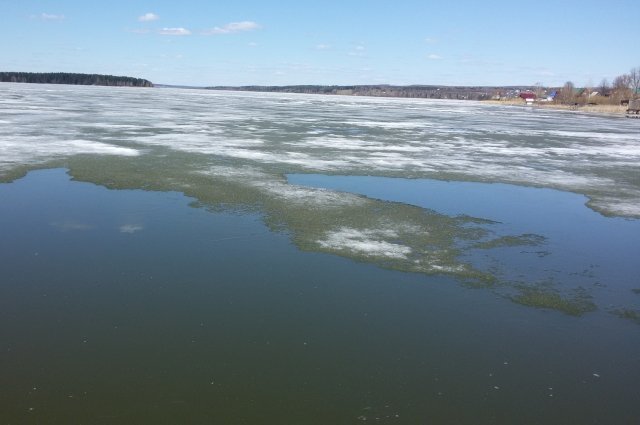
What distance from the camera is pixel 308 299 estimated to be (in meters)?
6.02

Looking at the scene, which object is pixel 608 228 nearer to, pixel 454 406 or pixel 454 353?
pixel 454 353

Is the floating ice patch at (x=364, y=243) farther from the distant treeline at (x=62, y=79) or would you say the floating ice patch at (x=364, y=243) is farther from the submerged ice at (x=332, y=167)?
the distant treeline at (x=62, y=79)

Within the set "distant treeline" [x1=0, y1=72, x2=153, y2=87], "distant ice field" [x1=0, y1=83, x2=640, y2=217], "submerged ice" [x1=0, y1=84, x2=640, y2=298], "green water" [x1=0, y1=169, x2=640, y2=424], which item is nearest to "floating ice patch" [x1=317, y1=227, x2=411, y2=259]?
"submerged ice" [x1=0, y1=84, x2=640, y2=298]

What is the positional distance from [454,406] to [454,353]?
2.76 feet

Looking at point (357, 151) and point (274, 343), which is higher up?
point (357, 151)

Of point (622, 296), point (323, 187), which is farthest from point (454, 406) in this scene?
point (323, 187)

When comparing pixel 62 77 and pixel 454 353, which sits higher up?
pixel 62 77

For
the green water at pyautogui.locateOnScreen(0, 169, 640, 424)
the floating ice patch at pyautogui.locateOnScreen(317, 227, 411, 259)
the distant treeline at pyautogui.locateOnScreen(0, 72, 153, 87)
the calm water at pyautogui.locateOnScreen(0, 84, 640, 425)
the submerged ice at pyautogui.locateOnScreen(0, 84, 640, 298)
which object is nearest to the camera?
the green water at pyautogui.locateOnScreen(0, 169, 640, 424)

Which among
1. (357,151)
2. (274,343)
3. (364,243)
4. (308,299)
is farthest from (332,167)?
(274,343)

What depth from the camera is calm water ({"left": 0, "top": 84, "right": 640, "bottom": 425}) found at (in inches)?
167

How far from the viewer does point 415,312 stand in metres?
5.83

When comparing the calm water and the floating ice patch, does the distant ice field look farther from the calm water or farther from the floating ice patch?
the floating ice patch

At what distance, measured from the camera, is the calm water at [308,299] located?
13.9 ft

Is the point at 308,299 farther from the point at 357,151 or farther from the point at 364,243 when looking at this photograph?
the point at 357,151
